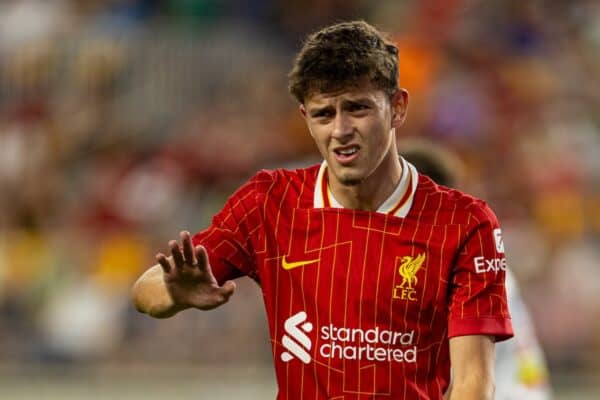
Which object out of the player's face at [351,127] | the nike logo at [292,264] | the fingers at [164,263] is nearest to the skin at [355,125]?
the player's face at [351,127]

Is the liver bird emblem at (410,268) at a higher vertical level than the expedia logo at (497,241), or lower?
lower

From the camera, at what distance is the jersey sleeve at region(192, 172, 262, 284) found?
13.0 ft

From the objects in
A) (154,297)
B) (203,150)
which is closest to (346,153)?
(154,297)

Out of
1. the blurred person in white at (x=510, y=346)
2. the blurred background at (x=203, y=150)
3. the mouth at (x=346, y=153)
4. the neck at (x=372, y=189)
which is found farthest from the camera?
the blurred background at (x=203, y=150)

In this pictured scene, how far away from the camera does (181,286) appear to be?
149 inches

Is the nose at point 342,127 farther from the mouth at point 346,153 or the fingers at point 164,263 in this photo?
the fingers at point 164,263

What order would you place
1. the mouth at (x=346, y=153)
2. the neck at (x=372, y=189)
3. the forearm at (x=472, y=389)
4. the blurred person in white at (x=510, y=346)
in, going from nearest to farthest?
the forearm at (x=472, y=389)
the mouth at (x=346, y=153)
the neck at (x=372, y=189)
the blurred person in white at (x=510, y=346)

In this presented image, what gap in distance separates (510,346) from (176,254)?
203 cm

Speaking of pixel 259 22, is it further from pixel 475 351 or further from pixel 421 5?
pixel 475 351

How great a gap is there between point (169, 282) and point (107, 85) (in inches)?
293

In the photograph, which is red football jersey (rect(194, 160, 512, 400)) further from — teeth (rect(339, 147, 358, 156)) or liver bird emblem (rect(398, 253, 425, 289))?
teeth (rect(339, 147, 358, 156))

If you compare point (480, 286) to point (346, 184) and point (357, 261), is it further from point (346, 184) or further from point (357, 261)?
point (346, 184)

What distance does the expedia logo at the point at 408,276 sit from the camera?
3.81m

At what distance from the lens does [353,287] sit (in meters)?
3.85
